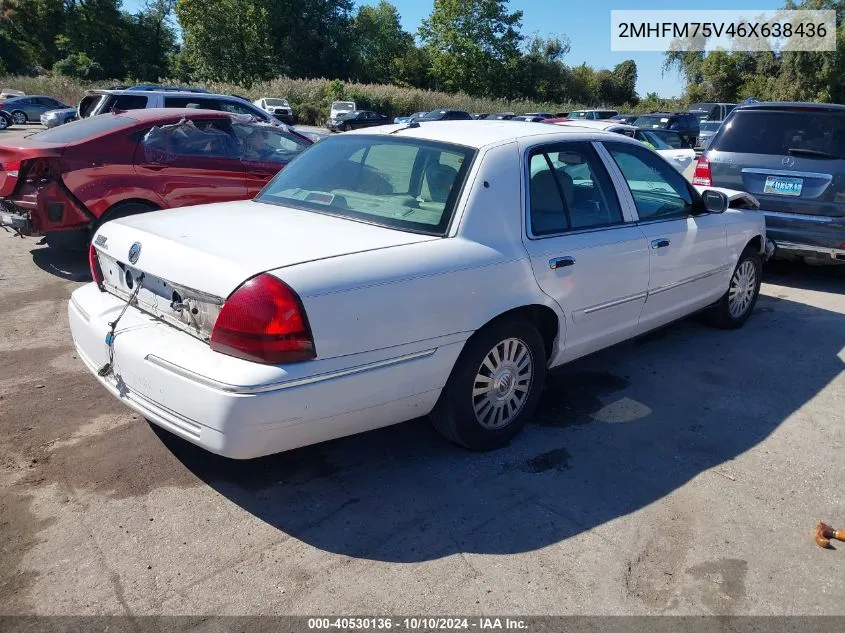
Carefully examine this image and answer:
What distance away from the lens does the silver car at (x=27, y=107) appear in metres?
31.8

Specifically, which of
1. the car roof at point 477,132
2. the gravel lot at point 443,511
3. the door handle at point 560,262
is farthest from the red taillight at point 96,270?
the door handle at point 560,262

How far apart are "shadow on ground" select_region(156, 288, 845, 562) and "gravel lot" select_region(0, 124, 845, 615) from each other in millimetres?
13

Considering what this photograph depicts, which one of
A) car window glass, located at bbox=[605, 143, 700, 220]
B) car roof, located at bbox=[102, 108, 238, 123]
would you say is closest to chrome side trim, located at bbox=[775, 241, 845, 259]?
car window glass, located at bbox=[605, 143, 700, 220]

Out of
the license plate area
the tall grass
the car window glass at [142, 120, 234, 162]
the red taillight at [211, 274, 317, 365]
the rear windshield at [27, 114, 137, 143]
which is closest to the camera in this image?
the red taillight at [211, 274, 317, 365]

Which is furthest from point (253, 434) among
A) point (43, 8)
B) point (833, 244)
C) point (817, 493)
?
point (43, 8)

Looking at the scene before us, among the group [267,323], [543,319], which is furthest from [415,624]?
[543,319]

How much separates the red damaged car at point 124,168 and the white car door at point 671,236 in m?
4.37

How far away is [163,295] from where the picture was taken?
10.6 ft

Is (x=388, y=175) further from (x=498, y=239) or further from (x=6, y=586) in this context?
(x=6, y=586)

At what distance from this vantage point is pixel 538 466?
11.9ft

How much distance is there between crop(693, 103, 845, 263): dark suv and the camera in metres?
7.00

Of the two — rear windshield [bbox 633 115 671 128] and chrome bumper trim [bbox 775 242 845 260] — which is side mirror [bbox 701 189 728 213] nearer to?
chrome bumper trim [bbox 775 242 845 260]

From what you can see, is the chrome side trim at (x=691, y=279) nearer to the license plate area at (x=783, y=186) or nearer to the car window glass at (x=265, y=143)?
the license plate area at (x=783, y=186)

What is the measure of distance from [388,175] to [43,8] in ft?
222
